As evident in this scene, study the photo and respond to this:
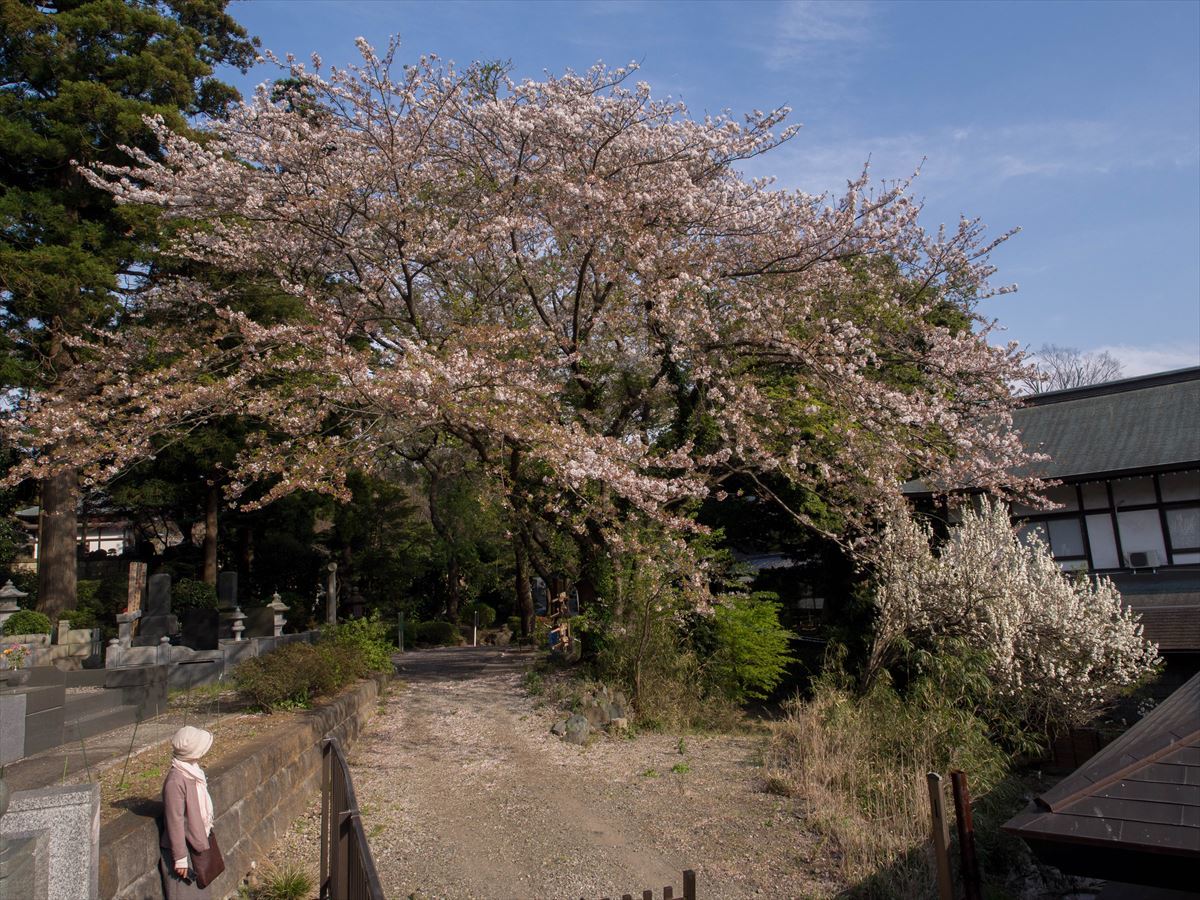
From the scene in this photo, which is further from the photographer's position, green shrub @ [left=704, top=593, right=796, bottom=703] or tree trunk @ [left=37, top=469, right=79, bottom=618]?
tree trunk @ [left=37, top=469, right=79, bottom=618]

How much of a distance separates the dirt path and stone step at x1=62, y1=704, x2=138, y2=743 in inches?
103

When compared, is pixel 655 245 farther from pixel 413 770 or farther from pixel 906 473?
pixel 413 770

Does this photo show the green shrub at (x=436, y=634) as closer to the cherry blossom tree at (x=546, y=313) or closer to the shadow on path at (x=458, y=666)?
the shadow on path at (x=458, y=666)

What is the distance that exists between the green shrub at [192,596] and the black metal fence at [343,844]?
15463 mm

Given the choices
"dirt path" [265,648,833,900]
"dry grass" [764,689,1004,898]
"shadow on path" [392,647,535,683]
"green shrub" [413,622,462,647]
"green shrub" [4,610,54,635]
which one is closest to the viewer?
"dirt path" [265,648,833,900]

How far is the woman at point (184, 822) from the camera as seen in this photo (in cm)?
509

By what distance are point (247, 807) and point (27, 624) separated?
11.5 metres

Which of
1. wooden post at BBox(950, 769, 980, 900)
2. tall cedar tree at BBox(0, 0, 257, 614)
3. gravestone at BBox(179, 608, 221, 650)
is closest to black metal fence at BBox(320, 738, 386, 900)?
wooden post at BBox(950, 769, 980, 900)

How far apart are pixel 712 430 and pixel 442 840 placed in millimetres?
7808

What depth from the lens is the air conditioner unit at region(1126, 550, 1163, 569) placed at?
15648 mm

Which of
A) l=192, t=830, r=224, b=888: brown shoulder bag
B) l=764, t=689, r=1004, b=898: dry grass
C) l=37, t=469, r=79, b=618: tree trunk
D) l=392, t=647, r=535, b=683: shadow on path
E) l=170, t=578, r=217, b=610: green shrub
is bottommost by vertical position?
l=764, t=689, r=1004, b=898: dry grass

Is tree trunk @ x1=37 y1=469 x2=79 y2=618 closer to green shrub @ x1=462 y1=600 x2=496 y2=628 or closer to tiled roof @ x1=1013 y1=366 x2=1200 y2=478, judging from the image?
green shrub @ x1=462 y1=600 x2=496 y2=628

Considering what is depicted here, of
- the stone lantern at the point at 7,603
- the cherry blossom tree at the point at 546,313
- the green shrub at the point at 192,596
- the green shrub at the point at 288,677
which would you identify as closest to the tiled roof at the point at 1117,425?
the cherry blossom tree at the point at 546,313

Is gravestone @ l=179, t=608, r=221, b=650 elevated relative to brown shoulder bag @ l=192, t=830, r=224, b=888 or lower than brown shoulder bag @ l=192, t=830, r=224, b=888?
elevated
